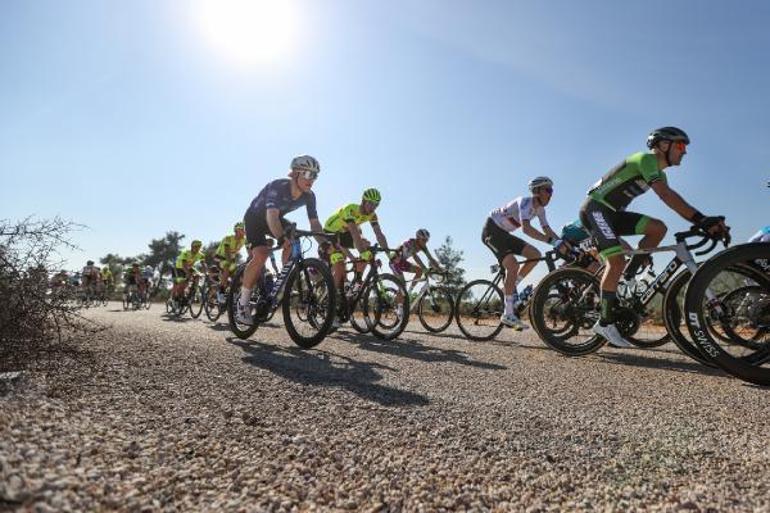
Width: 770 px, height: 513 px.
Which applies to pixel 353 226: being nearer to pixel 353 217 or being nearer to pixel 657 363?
pixel 353 217

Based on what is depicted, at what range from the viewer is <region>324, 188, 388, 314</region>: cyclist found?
8.55 meters

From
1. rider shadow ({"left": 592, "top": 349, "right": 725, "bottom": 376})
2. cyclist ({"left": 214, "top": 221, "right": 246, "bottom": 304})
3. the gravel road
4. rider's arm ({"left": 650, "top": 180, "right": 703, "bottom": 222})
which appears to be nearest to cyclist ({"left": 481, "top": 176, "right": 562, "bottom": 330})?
rider shadow ({"left": 592, "top": 349, "right": 725, "bottom": 376})

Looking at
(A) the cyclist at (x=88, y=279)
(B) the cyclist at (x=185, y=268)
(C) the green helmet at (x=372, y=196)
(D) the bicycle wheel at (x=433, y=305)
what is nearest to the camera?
(A) the cyclist at (x=88, y=279)

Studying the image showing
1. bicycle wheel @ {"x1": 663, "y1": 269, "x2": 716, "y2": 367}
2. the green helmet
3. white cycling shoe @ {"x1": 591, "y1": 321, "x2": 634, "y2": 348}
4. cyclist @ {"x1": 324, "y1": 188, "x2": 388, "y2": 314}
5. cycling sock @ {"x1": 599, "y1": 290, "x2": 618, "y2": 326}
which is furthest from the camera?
the green helmet

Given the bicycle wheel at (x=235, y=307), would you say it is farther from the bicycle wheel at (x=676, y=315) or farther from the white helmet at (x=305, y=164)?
the bicycle wheel at (x=676, y=315)

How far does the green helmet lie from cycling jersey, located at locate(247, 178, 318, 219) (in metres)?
2.60

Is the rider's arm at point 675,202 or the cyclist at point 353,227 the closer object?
the rider's arm at point 675,202

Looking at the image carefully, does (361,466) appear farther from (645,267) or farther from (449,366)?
(645,267)

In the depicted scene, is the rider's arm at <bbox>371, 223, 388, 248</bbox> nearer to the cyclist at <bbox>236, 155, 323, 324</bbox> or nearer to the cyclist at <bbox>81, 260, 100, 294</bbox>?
the cyclist at <bbox>236, 155, 323, 324</bbox>

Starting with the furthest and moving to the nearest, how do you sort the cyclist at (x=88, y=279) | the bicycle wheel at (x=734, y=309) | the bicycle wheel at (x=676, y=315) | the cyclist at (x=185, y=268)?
the cyclist at (x=185, y=268) < the cyclist at (x=88, y=279) < the bicycle wheel at (x=676, y=315) < the bicycle wheel at (x=734, y=309)

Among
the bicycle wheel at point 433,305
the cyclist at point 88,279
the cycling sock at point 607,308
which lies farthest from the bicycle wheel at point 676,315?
the bicycle wheel at point 433,305

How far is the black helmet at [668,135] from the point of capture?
4.93 m

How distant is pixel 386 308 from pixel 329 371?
15.5 ft

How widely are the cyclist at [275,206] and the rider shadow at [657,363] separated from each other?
4.02 m
